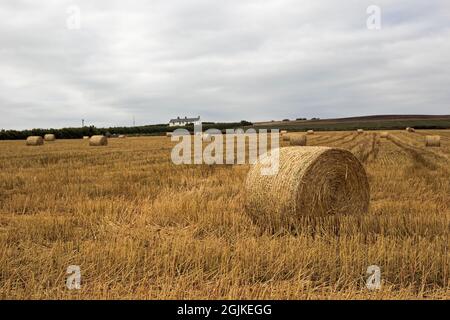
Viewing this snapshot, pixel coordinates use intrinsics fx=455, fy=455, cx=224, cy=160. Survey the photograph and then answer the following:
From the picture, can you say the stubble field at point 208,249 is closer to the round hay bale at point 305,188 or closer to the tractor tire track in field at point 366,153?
the round hay bale at point 305,188

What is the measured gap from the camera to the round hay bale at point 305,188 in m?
6.66

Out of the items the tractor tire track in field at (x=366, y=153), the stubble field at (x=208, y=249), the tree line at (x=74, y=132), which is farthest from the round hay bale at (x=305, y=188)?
the tree line at (x=74, y=132)

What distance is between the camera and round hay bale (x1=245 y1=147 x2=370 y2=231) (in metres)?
6.66

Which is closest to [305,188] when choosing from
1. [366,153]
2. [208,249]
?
[208,249]

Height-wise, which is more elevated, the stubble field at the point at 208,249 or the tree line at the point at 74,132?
the tree line at the point at 74,132

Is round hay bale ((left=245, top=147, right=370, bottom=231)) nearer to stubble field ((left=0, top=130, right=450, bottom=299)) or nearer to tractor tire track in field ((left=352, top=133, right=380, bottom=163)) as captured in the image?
stubble field ((left=0, top=130, right=450, bottom=299))

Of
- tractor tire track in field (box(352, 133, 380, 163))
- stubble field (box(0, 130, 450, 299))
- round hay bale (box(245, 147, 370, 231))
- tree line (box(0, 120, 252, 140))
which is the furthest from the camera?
tree line (box(0, 120, 252, 140))

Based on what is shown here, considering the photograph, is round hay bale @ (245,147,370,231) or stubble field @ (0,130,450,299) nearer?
stubble field @ (0,130,450,299)

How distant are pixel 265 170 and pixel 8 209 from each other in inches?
186

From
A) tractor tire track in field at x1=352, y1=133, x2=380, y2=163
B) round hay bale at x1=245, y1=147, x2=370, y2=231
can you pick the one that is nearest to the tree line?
tractor tire track in field at x1=352, y1=133, x2=380, y2=163

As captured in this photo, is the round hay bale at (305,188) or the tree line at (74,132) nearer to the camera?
the round hay bale at (305,188)

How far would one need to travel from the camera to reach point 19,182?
37.7ft

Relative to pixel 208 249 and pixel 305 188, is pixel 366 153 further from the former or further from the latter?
pixel 208 249
